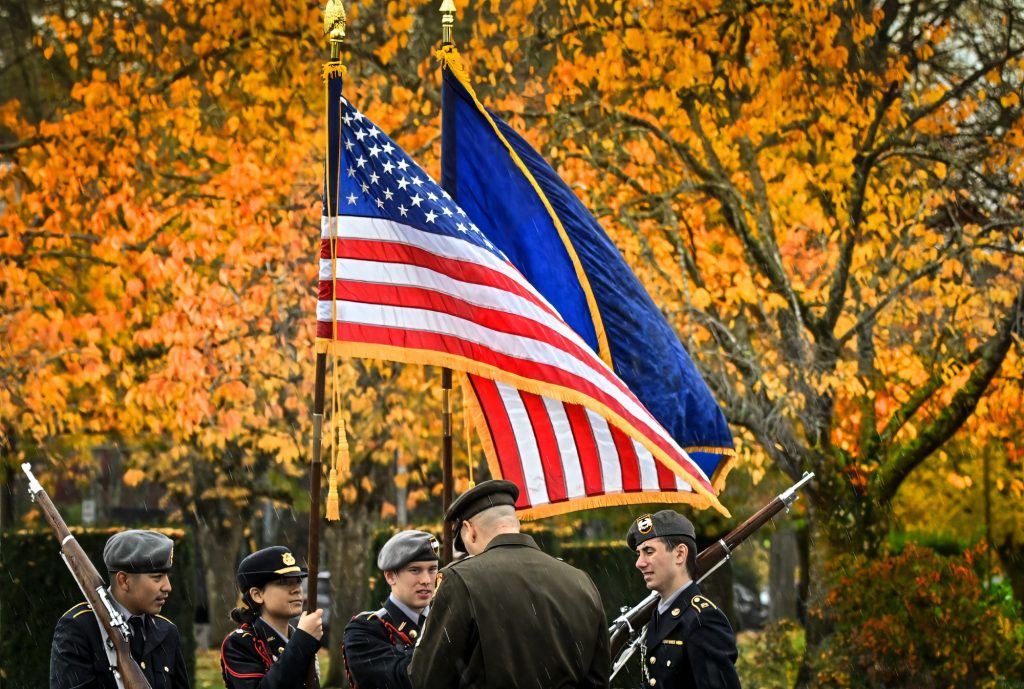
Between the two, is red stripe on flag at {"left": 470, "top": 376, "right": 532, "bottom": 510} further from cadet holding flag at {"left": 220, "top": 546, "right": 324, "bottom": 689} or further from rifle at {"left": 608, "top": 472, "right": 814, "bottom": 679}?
cadet holding flag at {"left": 220, "top": 546, "right": 324, "bottom": 689}

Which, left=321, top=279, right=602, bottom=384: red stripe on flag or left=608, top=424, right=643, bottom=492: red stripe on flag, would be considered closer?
left=321, top=279, right=602, bottom=384: red stripe on flag

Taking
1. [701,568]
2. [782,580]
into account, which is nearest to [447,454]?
[701,568]

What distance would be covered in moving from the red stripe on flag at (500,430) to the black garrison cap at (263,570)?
1.25 meters

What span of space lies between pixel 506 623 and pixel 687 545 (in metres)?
1.95

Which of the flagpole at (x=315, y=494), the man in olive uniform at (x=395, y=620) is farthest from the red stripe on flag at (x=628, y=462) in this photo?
the flagpole at (x=315, y=494)

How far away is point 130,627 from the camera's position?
623cm

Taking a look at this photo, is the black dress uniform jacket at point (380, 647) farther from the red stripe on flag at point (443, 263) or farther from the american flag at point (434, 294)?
the red stripe on flag at point (443, 263)

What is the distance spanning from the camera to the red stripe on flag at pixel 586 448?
7.26 m

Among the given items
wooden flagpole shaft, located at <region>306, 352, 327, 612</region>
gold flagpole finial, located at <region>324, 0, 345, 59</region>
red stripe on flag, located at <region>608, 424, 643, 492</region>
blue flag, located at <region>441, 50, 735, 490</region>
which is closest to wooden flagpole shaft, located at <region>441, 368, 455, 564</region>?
wooden flagpole shaft, located at <region>306, 352, 327, 612</region>

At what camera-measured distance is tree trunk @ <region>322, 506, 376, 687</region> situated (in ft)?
59.9

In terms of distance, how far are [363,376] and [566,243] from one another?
11190mm

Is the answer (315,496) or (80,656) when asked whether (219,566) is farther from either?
(315,496)

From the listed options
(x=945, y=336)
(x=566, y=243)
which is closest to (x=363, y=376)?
(x=945, y=336)

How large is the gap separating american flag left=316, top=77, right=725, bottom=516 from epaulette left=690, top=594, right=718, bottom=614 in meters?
0.48
